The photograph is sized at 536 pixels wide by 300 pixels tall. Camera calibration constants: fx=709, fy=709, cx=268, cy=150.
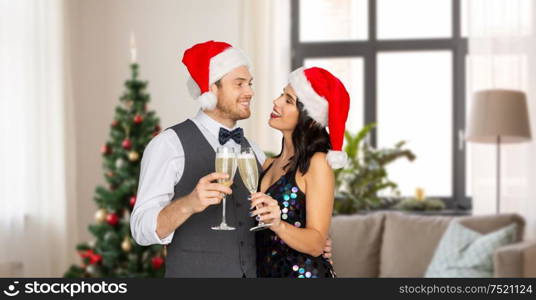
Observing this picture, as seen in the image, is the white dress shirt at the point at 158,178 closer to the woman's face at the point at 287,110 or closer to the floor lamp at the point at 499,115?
the woman's face at the point at 287,110

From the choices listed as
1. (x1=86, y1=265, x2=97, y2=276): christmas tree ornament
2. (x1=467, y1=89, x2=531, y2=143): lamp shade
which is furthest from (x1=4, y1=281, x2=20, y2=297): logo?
(x1=467, y1=89, x2=531, y2=143): lamp shade

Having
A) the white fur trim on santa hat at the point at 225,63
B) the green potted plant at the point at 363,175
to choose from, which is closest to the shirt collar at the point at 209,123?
the white fur trim on santa hat at the point at 225,63

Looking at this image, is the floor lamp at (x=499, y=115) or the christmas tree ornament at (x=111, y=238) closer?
the christmas tree ornament at (x=111, y=238)

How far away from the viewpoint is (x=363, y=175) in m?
5.41

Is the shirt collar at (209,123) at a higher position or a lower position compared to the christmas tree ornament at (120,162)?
higher

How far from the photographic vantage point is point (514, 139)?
5.20 metres

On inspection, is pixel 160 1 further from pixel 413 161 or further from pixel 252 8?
pixel 413 161

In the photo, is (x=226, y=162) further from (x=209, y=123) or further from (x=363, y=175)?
(x=363, y=175)

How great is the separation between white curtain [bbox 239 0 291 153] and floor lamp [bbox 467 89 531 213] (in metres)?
1.41

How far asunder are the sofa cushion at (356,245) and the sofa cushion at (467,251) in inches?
16.4

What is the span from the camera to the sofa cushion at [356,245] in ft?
14.6

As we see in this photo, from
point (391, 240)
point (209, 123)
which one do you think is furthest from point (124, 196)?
point (209, 123)

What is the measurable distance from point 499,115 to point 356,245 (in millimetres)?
1346

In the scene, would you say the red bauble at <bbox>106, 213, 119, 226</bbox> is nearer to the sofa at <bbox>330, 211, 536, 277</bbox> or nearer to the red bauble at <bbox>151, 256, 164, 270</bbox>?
the red bauble at <bbox>151, 256, 164, 270</bbox>
